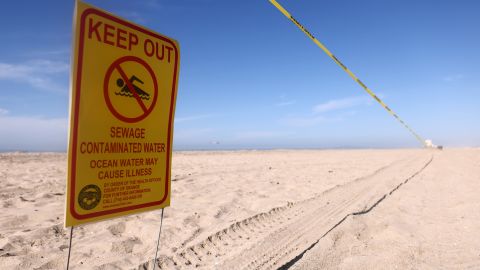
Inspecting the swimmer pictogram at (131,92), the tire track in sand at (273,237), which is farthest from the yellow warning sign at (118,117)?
the tire track in sand at (273,237)

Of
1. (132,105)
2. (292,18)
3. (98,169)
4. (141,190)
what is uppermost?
(292,18)

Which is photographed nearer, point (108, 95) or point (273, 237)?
point (108, 95)

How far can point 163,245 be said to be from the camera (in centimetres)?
399

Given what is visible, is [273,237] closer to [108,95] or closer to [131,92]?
[131,92]

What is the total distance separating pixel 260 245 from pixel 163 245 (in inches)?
49.0

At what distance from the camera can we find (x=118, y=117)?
6.27 ft

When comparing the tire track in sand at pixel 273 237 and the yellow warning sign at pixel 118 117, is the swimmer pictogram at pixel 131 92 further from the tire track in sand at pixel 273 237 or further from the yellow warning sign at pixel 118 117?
the tire track in sand at pixel 273 237

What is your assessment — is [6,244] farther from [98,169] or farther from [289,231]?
[289,231]

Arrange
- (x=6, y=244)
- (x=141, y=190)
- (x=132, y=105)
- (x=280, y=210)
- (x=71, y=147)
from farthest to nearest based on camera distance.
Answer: (x=280, y=210), (x=6, y=244), (x=141, y=190), (x=132, y=105), (x=71, y=147)

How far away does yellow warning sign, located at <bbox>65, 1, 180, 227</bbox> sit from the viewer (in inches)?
68.1

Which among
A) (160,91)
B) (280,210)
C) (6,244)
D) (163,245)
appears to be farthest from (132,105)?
(280,210)

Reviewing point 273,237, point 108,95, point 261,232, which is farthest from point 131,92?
point 261,232

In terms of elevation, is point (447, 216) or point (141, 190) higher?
point (141, 190)

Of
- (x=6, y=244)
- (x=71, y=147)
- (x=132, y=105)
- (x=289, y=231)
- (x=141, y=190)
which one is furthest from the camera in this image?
(x=289, y=231)
